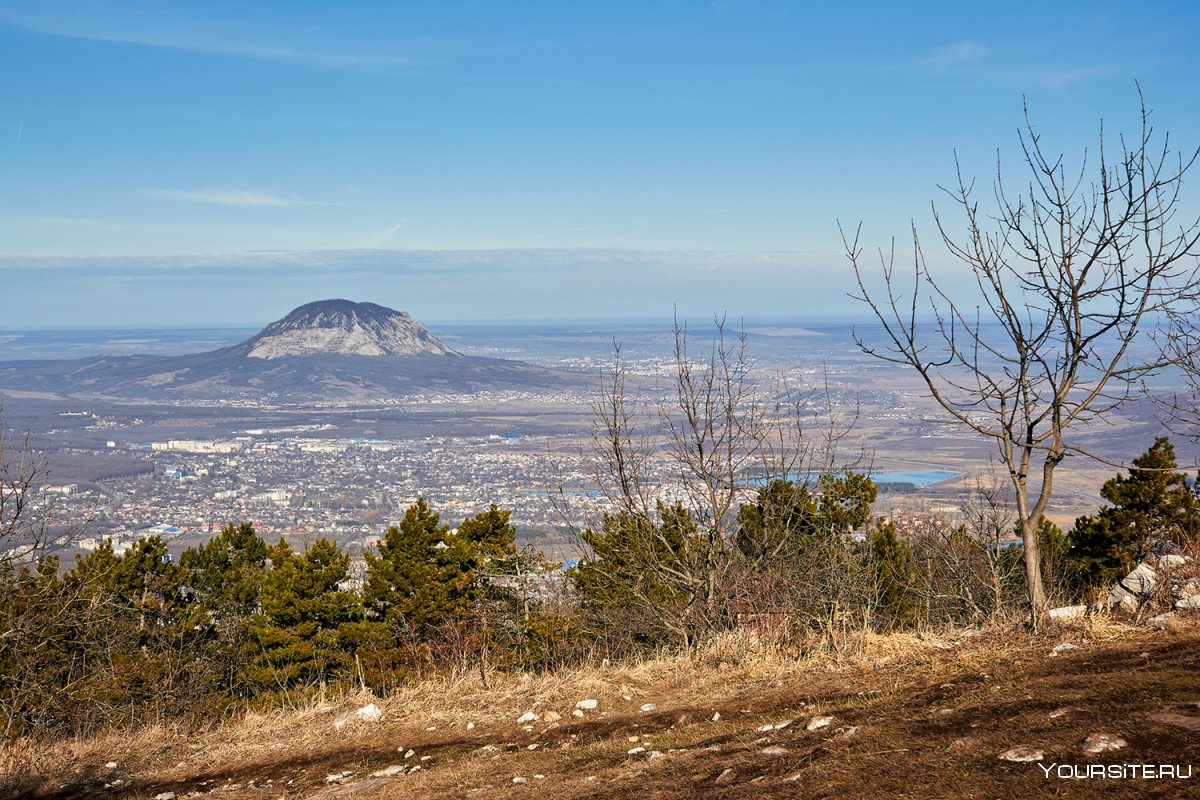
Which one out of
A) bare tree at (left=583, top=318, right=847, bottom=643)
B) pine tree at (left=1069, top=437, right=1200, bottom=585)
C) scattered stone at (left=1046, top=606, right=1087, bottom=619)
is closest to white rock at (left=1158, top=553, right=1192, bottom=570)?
scattered stone at (left=1046, top=606, right=1087, bottom=619)

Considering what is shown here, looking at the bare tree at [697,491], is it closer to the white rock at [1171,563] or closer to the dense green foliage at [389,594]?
the white rock at [1171,563]

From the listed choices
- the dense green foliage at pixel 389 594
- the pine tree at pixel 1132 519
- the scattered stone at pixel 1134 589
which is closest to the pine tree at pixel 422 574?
the dense green foliage at pixel 389 594

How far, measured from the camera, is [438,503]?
271 ft

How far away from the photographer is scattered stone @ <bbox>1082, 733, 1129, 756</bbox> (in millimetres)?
3920

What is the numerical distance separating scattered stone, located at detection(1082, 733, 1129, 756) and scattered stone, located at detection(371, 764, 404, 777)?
449 cm

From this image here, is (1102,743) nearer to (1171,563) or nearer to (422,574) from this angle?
(1171,563)

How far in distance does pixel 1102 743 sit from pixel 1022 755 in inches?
13.6

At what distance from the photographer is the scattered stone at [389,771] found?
6.33 meters

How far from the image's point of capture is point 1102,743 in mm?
3969

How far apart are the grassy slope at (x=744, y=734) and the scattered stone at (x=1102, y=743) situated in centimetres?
4

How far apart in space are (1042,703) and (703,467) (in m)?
6.80

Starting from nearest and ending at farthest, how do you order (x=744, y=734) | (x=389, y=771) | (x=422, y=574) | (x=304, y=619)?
1. (x=744, y=734)
2. (x=389, y=771)
3. (x=304, y=619)
4. (x=422, y=574)

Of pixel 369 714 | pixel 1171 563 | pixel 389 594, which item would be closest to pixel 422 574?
pixel 389 594

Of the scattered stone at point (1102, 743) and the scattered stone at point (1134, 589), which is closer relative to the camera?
the scattered stone at point (1102, 743)
